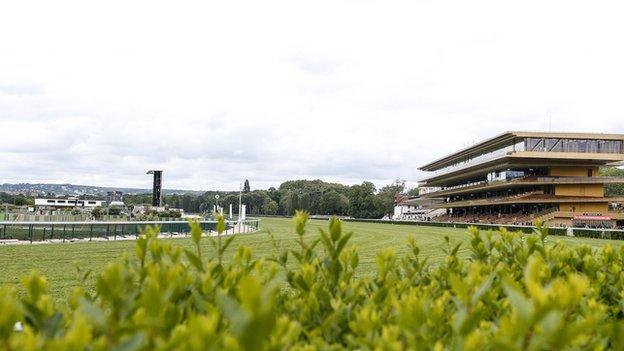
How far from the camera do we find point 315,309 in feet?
7.29

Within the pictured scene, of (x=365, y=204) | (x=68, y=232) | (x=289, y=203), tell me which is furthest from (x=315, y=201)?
(x=68, y=232)

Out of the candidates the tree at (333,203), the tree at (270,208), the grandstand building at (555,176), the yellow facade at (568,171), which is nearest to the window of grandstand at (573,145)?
the grandstand building at (555,176)

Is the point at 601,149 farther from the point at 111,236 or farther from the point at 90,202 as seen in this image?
the point at 90,202

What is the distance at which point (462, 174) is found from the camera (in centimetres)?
9456

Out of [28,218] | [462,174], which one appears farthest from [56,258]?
[462,174]

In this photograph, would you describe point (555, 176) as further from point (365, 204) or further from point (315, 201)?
point (315, 201)

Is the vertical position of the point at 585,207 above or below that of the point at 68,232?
above

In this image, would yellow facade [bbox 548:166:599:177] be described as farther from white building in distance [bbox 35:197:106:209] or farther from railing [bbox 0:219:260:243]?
white building in distance [bbox 35:197:106:209]

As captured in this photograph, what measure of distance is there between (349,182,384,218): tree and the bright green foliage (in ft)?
424

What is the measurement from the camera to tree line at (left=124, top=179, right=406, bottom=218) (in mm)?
132875

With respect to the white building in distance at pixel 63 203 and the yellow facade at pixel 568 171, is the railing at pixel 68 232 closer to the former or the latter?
the yellow facade at pixel 568 171

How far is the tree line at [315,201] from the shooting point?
13288cm

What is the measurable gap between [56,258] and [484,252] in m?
16.9

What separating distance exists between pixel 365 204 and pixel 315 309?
130669mm
